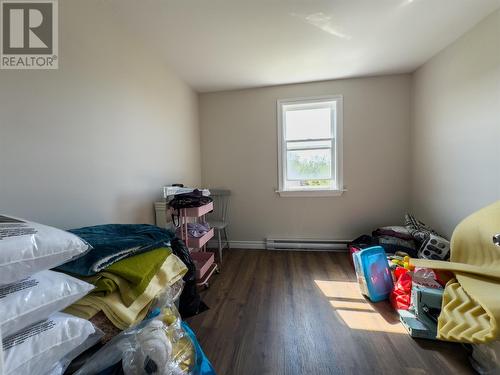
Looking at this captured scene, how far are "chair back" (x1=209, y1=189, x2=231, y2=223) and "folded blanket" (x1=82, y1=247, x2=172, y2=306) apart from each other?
2.23 meters

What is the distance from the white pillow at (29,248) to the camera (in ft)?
1.91

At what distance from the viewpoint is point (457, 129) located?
2.10 m

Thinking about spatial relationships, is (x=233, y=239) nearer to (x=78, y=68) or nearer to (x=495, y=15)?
(x=78, y=68)

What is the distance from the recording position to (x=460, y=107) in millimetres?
2055

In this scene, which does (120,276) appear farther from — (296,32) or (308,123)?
(308,123)

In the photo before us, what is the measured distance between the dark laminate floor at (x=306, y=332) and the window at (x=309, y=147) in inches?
47.4

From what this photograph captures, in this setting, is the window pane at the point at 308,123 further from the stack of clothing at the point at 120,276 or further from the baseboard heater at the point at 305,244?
the stack of clothing at the point at 120,276

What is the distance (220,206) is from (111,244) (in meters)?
2.36

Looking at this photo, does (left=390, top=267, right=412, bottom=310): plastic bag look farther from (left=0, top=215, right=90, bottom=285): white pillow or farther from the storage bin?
(left=0, top=215, right=90, bottom=285): white pillow

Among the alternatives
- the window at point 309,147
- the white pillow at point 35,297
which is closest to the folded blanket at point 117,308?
the white pillow at point 35,297

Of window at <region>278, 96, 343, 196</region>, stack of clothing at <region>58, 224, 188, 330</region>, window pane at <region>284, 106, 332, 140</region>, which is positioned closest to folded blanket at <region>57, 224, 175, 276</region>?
stack of clothing at <region>58, 224, 188, 330</region>

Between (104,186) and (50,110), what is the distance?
0.54 m

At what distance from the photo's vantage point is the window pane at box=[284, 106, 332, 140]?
3021mm

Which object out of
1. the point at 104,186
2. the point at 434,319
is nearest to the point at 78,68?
the point at 104,186
